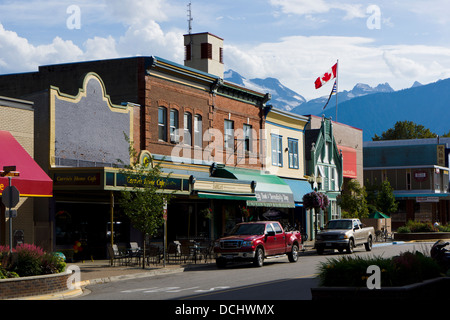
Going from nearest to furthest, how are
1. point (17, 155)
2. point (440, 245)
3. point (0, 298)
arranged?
point (0, 298) → point (440, 245) → point (17, 155)

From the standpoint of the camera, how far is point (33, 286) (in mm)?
17734

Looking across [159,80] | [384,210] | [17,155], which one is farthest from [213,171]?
[384,210]

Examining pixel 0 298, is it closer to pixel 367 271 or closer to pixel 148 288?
pixel 148 288

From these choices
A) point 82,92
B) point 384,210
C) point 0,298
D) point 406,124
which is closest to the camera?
point 0,298

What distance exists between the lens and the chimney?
42.5 metres

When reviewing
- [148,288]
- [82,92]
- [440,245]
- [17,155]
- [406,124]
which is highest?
[406,124]

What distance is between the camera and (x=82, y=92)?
2989 cm

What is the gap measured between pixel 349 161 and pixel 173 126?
29.7m

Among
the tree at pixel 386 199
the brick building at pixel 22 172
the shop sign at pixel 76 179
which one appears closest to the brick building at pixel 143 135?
the shop sign at pixel 76 179

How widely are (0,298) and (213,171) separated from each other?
75.6 ft

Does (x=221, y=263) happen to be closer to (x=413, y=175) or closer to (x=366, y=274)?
(x=366, y=274)

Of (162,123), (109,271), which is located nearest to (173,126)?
(162,123)

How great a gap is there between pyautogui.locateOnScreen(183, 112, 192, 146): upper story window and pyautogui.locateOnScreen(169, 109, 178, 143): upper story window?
0.87 m

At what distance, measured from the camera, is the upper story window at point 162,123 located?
3522 cm
